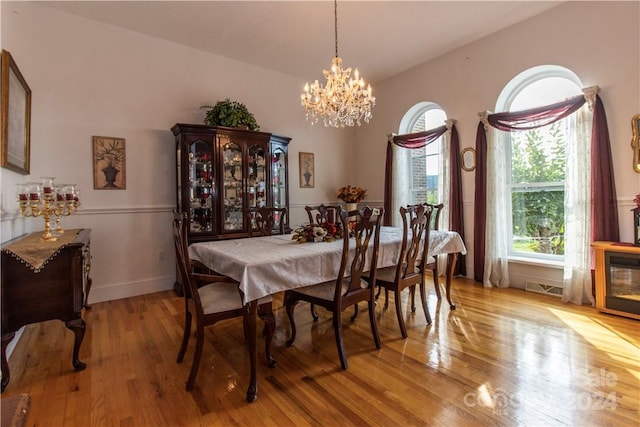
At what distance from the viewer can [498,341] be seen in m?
2.46

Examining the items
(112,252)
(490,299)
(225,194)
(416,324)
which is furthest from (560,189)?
(112,252)

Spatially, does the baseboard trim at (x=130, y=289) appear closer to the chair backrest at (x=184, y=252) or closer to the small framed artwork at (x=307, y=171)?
the chair backrest at (x=184, y=252)

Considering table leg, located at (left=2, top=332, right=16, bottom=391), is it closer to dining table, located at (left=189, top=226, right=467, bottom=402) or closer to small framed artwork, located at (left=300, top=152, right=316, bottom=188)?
dining table, located at (left=189, top=226, right=467, bottom=402)

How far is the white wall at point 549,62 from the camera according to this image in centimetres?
305

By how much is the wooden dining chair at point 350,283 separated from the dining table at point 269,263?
11cm

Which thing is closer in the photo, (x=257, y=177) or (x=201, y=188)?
(x=201, y=188)

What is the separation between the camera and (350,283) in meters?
2.29

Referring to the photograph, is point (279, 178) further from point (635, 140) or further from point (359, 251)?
point (635, 140)

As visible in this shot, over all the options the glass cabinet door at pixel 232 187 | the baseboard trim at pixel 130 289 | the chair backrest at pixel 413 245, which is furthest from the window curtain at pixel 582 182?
the baseboard trim at pixel 130 289

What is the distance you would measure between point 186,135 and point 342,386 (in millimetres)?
3161

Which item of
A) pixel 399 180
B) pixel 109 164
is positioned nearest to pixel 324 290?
pixel 109 164

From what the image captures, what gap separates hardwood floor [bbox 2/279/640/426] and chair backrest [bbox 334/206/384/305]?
477mm

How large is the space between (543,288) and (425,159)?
2376mm

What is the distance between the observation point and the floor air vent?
11.7 ft
